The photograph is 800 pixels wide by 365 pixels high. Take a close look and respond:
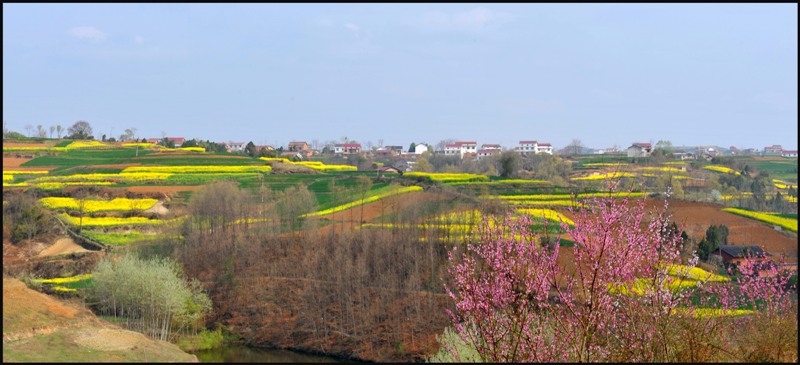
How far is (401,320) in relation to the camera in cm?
2903

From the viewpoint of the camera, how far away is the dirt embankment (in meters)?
21.7

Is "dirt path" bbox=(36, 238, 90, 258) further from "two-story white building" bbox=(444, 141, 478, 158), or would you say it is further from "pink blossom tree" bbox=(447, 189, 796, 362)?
"two-story white building" bbox=(444, 141, 478, 158)

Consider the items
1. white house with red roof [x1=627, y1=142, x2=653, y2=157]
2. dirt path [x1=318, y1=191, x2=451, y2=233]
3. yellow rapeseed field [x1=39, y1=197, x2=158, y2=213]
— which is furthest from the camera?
white house with red roof [x1=627, y1=142, x2=653, y2=157]

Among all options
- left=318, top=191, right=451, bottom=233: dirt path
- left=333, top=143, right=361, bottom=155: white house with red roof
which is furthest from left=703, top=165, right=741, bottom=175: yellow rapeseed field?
left=333, top=143, right=361, bottom=155: white house with red roof

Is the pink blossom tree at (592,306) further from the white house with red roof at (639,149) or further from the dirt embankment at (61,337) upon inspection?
the white house with red roof at (639,149)

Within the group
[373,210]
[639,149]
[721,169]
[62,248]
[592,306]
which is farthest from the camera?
[639,149]

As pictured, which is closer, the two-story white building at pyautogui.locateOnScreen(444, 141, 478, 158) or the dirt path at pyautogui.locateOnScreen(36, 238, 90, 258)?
the dirt path at pyautogui.locateOnScreen(36, 238, 90, 258)

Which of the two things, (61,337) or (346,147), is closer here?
(61,337)

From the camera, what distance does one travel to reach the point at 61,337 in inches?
952

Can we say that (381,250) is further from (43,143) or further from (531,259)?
(43,143)

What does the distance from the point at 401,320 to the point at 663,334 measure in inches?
905

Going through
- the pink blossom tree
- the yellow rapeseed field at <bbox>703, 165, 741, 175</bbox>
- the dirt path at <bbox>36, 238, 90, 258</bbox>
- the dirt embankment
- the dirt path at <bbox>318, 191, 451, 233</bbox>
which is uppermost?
the pink blossom tree

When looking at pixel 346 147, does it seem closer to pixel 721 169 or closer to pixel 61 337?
pixel 721 169

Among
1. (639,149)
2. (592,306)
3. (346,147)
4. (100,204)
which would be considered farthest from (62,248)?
(346,147)
